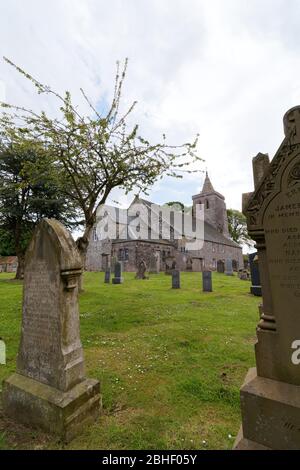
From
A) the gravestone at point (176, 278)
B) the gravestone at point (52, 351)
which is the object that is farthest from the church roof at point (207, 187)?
the gravestone at point (52, 351)

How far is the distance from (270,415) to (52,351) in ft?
7.76

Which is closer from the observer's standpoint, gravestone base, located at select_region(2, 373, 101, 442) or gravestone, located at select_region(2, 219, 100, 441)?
gravestone base, located at select_region(2, 373, 101, 442)

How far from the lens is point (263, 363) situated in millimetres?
2484

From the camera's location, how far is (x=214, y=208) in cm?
4859

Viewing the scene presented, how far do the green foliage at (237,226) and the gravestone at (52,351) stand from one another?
58929 mm

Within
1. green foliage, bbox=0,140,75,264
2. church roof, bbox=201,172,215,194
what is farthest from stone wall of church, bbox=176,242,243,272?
green foliage, bbox=0,140,75,264

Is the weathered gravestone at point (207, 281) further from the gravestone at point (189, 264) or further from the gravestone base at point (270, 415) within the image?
the gravestone at point (189, 264)

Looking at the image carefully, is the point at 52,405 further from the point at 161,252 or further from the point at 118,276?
the point at 161,252

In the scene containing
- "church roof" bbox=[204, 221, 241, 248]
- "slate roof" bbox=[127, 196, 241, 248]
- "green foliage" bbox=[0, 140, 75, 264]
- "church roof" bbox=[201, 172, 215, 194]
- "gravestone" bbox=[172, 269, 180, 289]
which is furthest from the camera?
"church roof" bbox=[201, 172, 215, 194]

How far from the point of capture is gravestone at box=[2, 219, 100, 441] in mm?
2713

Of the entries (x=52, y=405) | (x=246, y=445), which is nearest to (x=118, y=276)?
(x=52, y=405)

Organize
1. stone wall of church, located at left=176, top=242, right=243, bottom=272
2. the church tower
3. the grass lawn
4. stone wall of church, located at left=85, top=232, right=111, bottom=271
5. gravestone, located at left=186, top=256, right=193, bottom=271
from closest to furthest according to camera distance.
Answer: the grass lawn
gravestone, located at left=186, top=256, right=193, bottom=271
stone wall of church, located at left=85, top=232, right=111, bottom=271
stone wall of church, located at left=176, top=242, right=243, bottom=272
the church tower

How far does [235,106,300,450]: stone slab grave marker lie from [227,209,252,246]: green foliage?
58.7 metres

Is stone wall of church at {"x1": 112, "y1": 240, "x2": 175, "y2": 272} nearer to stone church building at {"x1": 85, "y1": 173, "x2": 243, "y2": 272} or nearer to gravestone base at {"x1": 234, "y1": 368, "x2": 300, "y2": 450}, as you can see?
stone church building at {"x1": 85, "y1": 173, "x2": 243, "y2": 272}
